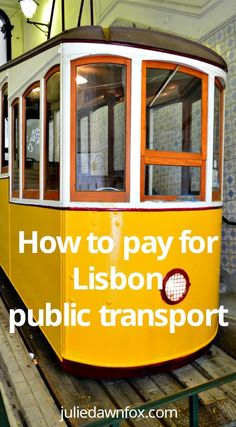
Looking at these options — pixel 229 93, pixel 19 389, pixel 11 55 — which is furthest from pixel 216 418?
pixel 11 55

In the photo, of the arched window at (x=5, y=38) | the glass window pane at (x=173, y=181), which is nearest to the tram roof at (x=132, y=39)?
the glass window pane at (x=173, y=181)

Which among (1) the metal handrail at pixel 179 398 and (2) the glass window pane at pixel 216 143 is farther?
(2) the glass window pane at pixel 216 143

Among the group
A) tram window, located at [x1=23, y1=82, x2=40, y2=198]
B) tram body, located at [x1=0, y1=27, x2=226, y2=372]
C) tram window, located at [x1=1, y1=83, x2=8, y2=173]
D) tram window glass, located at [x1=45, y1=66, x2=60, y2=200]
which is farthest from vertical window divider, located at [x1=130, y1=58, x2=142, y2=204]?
tram window, located at [x1=1, y1=83, x2=8, y2=173]

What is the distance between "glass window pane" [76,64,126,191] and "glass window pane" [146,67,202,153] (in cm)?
21

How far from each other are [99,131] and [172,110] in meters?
0.74

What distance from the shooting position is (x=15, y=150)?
352 cm

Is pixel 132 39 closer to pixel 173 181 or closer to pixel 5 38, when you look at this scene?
pixel 173 181

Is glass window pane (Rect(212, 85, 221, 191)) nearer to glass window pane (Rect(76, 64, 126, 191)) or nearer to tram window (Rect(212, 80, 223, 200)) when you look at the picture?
tram window (Rect(212, 80, 223, 200))

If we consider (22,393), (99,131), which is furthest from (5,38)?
(22,393)

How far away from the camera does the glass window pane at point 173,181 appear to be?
8.92 ft

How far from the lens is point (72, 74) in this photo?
248 centimetres

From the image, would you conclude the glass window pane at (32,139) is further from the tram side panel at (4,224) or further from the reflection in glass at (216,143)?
the reflection in glass at (216,143)

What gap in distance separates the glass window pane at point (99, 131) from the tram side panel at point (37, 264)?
37cm

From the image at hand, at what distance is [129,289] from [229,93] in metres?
2.39
